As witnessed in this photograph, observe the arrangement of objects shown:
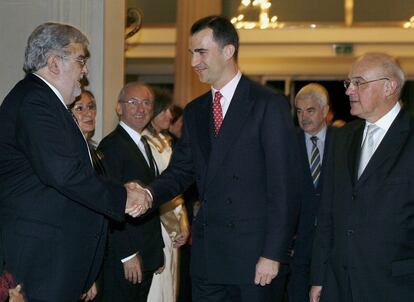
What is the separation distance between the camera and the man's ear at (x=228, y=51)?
416 centimetres

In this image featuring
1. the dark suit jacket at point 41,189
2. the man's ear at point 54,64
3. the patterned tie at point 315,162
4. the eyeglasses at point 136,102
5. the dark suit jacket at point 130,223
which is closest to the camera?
the dark suit jacket at point 41,189

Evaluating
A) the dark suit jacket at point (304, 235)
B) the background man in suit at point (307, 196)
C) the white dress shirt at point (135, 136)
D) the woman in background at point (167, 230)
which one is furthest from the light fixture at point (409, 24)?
the white dress shirt at point (135, 136)

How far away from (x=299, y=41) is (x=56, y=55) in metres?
10.3

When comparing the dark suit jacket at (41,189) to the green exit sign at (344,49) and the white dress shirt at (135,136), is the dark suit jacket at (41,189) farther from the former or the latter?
the green exit sign at (344,49)

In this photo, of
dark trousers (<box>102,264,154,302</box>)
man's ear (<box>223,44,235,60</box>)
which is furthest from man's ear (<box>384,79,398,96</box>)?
dark trousers (<box>102,264,154,302</box>)

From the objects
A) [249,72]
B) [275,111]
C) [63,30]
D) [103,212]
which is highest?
[249,72]

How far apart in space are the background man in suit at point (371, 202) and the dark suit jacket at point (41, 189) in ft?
4.06

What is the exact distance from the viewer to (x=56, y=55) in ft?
12.1

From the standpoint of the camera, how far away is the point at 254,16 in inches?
519

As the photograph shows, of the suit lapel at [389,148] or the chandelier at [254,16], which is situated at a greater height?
the chandelier at [254,16]

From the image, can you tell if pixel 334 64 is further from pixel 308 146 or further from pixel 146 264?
pixel 146 264

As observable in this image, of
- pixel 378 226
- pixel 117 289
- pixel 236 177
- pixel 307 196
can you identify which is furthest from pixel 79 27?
pixel 378 226


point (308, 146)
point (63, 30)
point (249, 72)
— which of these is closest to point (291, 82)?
point (249, 72)

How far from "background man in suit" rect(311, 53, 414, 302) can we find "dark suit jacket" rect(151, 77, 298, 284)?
0.26m
